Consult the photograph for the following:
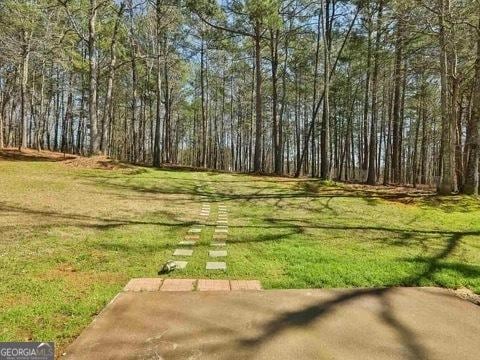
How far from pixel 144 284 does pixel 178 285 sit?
36 centimetres

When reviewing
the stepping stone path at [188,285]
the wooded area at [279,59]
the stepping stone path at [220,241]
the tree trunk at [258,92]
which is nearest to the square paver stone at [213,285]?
the stepping stone path at [188,285]

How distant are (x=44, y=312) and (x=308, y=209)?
22.6 feet

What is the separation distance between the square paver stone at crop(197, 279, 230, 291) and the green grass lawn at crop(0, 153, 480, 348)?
0.24 meters

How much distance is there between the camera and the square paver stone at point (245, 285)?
3.97m

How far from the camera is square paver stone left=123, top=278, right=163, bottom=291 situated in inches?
153

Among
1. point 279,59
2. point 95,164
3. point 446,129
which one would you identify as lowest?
point 95,164

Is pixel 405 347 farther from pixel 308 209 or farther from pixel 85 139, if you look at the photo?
pixel 85 139

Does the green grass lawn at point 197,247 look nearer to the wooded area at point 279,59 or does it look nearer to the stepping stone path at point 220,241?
the stepping stone path at point 220,241

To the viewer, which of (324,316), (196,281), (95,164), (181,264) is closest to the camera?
(324,316)

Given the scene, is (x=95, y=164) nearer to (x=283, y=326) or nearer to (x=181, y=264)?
(x=181, y=264)

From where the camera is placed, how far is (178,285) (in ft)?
13.1

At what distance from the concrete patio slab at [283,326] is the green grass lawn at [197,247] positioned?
1.17 feet

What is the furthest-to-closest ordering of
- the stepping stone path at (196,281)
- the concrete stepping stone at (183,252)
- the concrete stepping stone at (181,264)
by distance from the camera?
1. the concrete stepping stone at (183,252)
2. the concrete stepping stone at (181,264)
3. the stepping stone path at (196,281)

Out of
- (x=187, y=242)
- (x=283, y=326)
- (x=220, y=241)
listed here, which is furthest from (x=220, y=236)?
(x=283, y=326)
